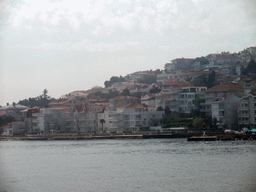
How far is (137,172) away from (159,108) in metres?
66.3

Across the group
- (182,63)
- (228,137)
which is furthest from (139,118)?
(182,63)

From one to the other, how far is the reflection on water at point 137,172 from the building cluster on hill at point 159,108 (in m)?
35.9

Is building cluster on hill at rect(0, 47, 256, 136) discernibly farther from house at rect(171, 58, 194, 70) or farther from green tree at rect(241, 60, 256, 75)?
house at rect(171, 58, 194, 70)

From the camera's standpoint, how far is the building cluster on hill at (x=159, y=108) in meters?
88.8

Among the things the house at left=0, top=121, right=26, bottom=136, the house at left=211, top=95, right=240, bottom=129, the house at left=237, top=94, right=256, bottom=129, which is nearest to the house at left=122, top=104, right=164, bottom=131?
the house at left=211, top=95, right=240, bottom=129

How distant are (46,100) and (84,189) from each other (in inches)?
4834

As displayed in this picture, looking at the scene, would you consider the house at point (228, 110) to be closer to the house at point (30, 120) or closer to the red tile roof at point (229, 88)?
the red tile roof at point (229, 88)

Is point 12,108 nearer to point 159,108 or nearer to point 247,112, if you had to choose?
point 159,108

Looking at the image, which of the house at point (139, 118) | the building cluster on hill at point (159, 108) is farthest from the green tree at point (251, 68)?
the house at point (139, 118)

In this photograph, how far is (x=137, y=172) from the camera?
3891 cm

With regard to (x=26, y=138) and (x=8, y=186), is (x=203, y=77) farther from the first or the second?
(x=8, y=186)

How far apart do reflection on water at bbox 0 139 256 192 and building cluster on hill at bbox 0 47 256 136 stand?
35887 millimetres

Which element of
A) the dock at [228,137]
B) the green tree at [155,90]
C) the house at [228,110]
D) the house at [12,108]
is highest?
the green tree at [155,90]

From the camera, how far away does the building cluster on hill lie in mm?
88812
